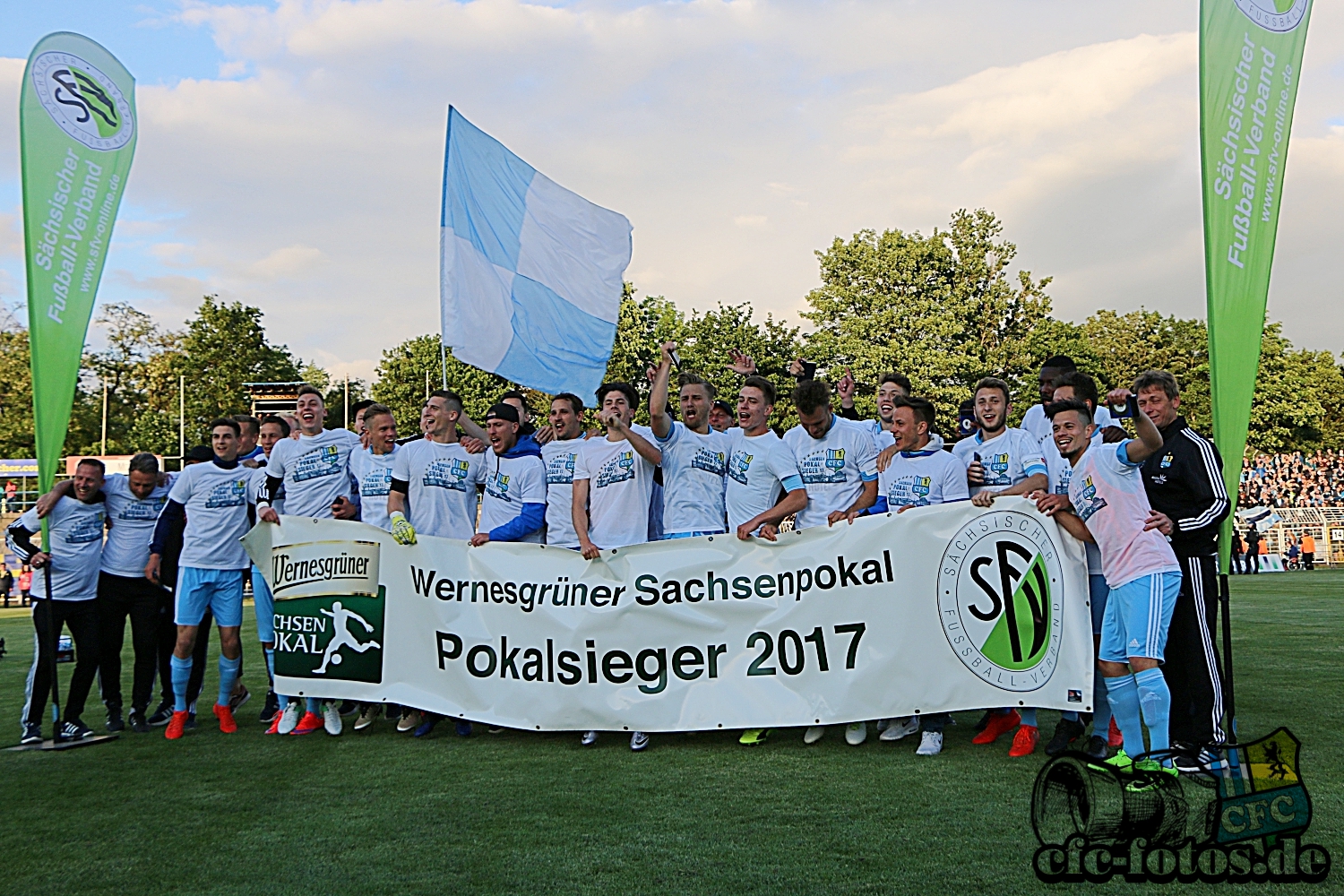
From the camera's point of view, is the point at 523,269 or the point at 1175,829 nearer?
the point at 1175,829

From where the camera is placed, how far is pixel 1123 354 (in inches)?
2073

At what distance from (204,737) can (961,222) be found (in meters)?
41.2

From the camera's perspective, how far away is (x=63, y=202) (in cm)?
709

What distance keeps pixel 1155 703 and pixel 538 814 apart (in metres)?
3.13

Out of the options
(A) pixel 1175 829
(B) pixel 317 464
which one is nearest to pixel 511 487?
(B) pixel 317 464

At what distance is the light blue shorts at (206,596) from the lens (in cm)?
750

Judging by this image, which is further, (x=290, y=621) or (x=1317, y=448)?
(x=1317, y=448)

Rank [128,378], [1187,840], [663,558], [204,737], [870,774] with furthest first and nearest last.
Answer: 1. [128,378]
2. [204,737]
3. [663,558]
4. [870,774]
5. [1187,840]

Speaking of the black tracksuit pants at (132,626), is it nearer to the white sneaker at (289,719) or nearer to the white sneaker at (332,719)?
the white sneaker at (289,719)

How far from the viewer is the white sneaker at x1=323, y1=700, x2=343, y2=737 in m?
7.13

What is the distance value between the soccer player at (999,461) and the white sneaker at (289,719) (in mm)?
4680

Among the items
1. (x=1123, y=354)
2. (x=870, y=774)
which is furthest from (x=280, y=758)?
(x=1123, y=354)

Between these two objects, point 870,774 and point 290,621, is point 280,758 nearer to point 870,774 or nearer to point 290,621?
point 290,621

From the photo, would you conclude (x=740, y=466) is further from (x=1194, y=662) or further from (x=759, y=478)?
(x=1194, y=662)
